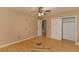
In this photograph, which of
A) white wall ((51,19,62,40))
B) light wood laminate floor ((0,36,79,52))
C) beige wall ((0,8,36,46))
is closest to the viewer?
light wood laminate floor ((0,36,79,52))

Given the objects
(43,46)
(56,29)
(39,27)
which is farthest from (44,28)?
(43,46)

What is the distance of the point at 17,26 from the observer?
4.58 feet

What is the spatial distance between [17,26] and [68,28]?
0.73 metres

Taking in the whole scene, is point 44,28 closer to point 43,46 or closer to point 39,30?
point 39,30

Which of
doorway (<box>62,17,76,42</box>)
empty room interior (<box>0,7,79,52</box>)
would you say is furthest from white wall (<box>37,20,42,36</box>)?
doorway (<box>62,17,76,42</box>)

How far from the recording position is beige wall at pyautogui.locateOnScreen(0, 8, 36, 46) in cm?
130

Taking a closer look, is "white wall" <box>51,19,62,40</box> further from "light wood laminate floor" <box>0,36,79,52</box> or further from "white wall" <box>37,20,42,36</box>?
"white wall" <box>37,20,42,36</box>

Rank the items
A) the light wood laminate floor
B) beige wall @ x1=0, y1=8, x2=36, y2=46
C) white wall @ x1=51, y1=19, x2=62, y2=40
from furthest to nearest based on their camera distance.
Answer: white wall @ x1=51, y1=19, x2=62, y2=40 < beige wall @ x1=0, y1=8, x2=36, y2=46 < the light wood laminate floor

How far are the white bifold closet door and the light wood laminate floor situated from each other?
3.0 inches

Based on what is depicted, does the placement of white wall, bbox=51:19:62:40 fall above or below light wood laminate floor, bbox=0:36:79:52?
above

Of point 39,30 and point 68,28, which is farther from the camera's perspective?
point 39,30

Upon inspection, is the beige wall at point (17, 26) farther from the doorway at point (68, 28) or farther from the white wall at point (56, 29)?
the doorway at point (68, 28)

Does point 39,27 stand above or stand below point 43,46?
above
